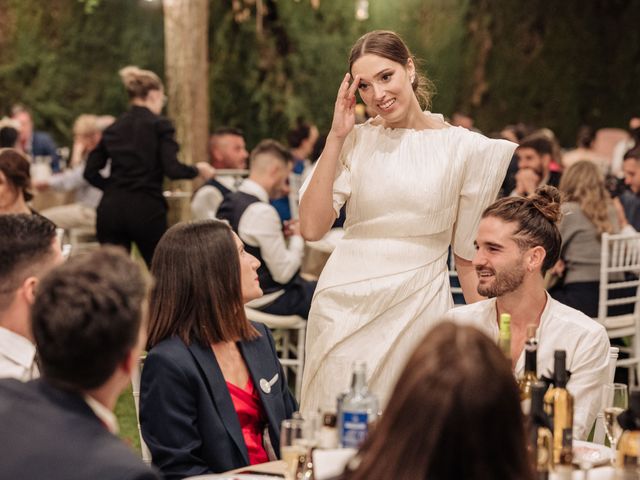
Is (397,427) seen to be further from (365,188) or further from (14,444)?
(365,188)

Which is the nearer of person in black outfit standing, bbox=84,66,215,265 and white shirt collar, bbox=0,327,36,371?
white shirt collar, bbox=0,327,36,371

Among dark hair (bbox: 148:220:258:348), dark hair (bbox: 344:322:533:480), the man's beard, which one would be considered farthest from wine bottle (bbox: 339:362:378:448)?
the man's beard

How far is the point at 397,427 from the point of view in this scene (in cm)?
131

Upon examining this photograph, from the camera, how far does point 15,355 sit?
240 cm

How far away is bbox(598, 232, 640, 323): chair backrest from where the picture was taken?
4984 mm

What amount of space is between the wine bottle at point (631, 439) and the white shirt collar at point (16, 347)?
134 cm

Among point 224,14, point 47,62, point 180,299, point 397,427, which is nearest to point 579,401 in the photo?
point 180,299

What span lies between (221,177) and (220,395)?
12.6ft

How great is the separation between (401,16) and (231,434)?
10.5 meters

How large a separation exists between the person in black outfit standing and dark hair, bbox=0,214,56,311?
3.52m

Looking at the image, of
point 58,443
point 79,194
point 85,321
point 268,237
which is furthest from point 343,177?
point 79,194

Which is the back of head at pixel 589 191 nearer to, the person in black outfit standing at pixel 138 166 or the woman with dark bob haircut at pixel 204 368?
the person in black outfit standing at pixel 138 166

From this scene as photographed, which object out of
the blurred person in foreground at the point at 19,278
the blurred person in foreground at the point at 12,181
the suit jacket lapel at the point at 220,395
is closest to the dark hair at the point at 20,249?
the blurred person in foreground at the point at 19,278

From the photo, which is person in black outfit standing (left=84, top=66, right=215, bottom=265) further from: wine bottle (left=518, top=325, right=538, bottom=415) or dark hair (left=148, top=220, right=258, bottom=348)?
wine bottle (left=518, top=325, right=538, bottom=415)
